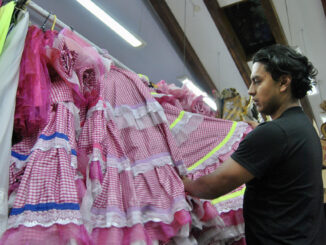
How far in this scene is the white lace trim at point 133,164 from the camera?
3.58 feet

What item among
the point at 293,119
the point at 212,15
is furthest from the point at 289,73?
the point at 212,15

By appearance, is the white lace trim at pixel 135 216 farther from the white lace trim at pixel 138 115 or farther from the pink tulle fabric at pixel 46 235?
the white lace trim at pixel 138 115

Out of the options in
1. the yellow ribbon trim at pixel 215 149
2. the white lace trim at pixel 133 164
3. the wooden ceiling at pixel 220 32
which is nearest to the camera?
the white lace trim at pixel 133 164

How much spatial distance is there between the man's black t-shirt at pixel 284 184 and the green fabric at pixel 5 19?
955 mm

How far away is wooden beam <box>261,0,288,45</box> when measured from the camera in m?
5.18

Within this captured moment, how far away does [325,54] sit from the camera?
6.09 meters

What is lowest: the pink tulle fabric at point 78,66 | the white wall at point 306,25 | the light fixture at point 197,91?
the pink tulle fabric at point 78,66

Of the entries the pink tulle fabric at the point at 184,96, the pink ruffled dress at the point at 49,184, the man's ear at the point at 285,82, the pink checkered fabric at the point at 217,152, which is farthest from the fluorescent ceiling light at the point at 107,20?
the man's ear at the point at 285,82

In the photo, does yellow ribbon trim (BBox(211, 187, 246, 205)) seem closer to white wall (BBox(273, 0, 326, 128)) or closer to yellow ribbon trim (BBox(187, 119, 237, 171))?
yellow ribbon trim (BBox(187, 119, 237, 171))

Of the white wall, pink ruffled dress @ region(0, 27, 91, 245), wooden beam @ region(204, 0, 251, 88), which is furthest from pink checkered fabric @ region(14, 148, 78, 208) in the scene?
the white wall

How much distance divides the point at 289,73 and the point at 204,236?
83cm

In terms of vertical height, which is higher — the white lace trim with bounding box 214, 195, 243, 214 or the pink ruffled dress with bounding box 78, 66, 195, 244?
the pink ruffled dress with bounding box 78, 66, 195, 244

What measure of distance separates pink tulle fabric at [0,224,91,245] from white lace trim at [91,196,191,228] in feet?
0.48

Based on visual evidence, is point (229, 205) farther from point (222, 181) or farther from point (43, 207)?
point (43, 207)
